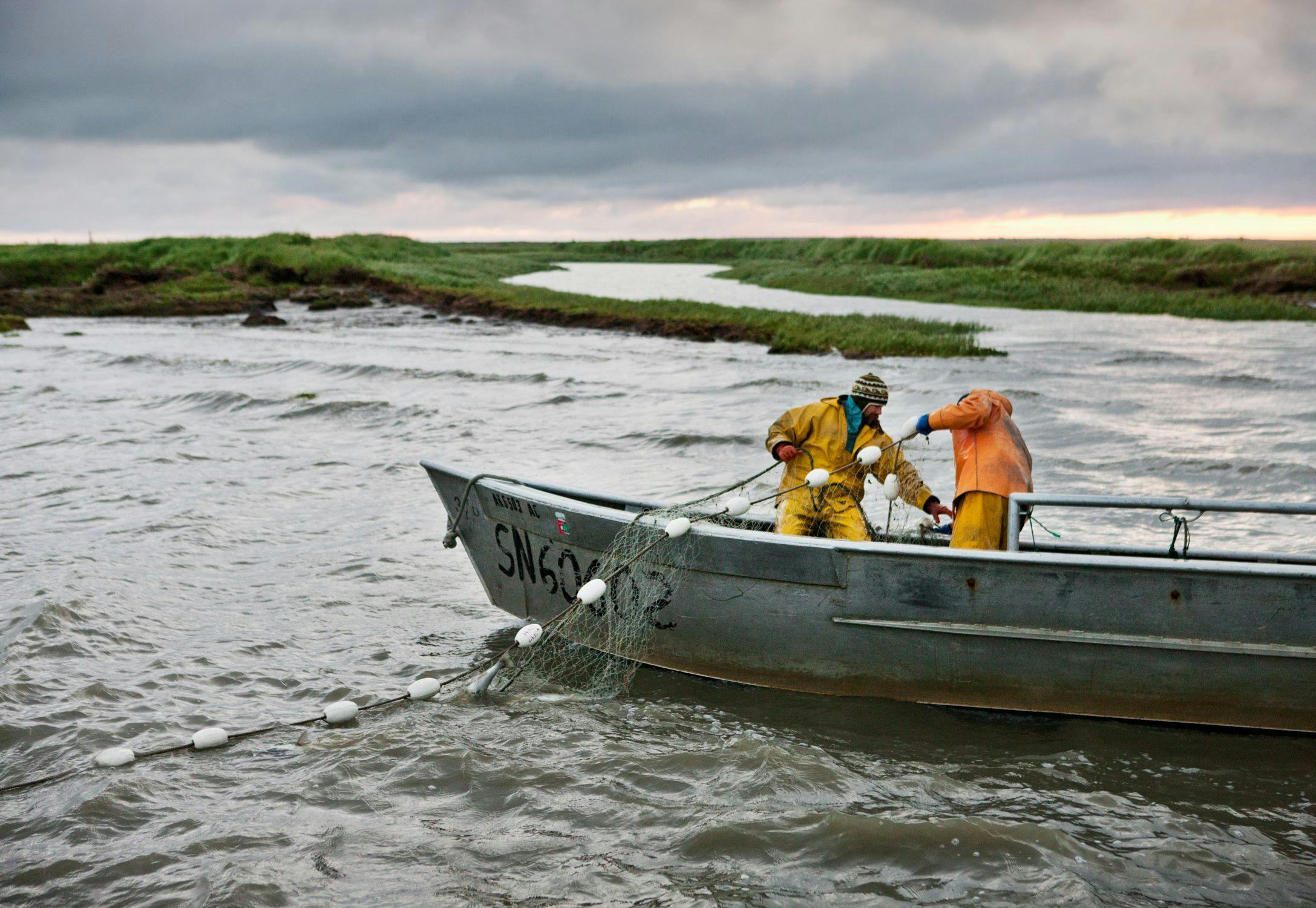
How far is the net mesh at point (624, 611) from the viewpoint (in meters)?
6.18

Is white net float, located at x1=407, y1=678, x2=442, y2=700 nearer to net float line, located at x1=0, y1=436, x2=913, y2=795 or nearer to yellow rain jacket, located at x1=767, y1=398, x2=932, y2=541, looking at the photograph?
net float line, located at x1=0, y1=436, x2=913, y2=795

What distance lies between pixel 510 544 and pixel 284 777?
2.25 meters

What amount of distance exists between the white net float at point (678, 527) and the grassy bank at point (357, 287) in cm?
2205

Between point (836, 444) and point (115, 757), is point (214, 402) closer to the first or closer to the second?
point (115, 757)

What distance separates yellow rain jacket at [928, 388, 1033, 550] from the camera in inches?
248

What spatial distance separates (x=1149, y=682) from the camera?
5.56 m

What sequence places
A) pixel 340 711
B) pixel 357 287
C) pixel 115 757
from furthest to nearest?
pixel 357 287
pixel 340 711
pixel 115 757

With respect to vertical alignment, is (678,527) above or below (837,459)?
below

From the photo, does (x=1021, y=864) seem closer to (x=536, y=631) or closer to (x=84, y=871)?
(x=536, y=631)

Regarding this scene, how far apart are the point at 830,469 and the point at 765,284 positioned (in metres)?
53.0

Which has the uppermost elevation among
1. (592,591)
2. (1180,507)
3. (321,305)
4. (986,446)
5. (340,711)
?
(321,305)

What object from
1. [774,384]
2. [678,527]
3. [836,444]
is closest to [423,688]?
[678,527]

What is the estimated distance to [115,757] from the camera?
542 cm

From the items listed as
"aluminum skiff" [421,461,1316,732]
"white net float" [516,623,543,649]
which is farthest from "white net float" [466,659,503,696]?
"aluminum skiff" [421,461,1316,732]
